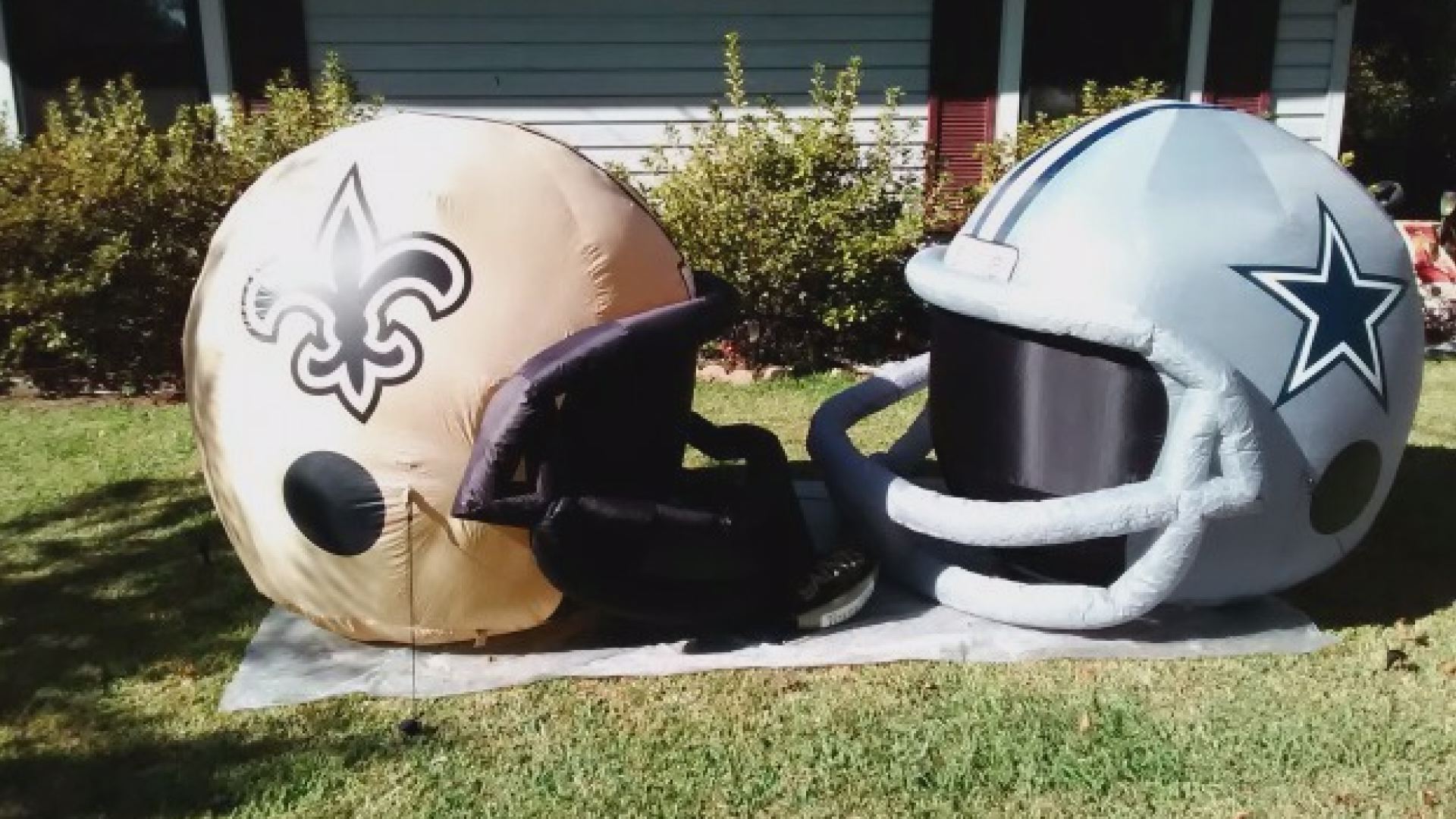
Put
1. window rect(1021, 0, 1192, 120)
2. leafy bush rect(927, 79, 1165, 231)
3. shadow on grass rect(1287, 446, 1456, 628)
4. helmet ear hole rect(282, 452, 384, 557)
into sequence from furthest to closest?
window rect(1021, 0, 1192, 120) → leafy bush rect(927, 79, 1165, 231) → shadow on grass rect(1287, 446, 1456, 628) → helmet ear hole rect(282, 452, 384, 557)

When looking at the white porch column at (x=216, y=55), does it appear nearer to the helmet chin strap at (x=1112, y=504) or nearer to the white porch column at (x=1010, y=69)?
the white porch column at (x=1010, y=69)

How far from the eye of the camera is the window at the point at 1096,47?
35.0 feet

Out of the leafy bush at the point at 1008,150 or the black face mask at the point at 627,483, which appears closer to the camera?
the black face mask at the point at 627,483

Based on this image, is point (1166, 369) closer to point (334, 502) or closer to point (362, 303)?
point (362, 303)

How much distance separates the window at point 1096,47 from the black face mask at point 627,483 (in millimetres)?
6847

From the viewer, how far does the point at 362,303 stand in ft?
13.2

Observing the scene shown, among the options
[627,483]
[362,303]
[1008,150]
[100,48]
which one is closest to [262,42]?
[100,48]

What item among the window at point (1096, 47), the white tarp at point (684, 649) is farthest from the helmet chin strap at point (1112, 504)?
the window at point (1096, 47)

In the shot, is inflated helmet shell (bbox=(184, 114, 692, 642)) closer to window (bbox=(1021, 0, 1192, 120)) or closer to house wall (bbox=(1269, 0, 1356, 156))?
window (bbox=(1021, 0, 1192, 120))

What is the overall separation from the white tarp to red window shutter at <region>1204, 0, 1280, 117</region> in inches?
287

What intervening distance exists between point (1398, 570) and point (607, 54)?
7101 millimetres

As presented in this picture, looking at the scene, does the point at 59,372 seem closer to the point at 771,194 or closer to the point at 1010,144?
the point at 771,194

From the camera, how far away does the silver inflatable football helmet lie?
13.7 ft

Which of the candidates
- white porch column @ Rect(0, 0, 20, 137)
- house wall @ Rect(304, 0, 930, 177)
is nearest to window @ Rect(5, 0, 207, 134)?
white porch column @ Rect(0, 0, 20, 137)
